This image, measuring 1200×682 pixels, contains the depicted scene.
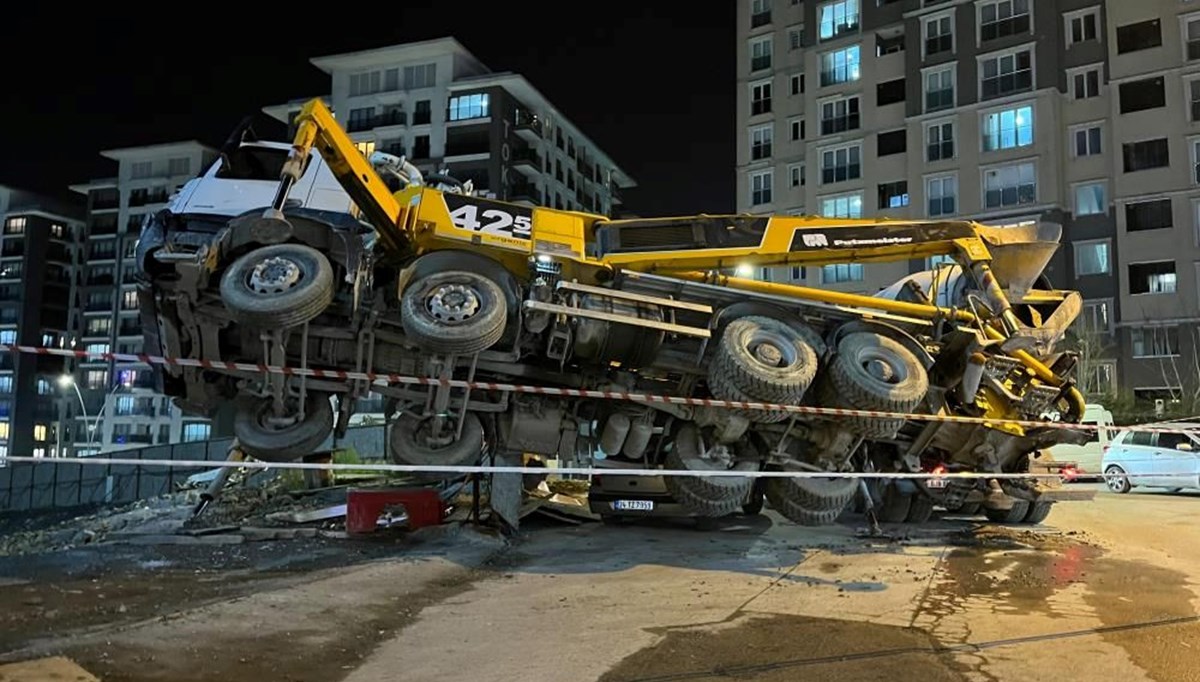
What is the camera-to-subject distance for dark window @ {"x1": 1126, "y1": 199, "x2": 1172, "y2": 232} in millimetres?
38406

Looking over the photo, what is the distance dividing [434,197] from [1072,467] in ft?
25.2

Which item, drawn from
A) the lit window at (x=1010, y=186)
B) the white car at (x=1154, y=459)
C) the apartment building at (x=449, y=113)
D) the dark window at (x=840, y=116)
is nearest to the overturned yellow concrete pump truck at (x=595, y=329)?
the white car at (x=1154, y=459)

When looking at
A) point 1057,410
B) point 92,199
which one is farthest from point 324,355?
point 92,199

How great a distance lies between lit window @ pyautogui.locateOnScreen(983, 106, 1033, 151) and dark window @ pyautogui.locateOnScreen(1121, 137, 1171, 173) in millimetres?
3981

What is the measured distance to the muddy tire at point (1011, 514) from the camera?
37.6 feet

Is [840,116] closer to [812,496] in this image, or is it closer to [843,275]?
[843,275]

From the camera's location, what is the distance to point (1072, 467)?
10.1 m

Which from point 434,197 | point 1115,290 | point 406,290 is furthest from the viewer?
point 1115,290

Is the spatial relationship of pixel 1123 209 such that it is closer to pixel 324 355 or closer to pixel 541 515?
pixel 541 515

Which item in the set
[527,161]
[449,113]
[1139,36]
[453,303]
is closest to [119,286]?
[449,113]

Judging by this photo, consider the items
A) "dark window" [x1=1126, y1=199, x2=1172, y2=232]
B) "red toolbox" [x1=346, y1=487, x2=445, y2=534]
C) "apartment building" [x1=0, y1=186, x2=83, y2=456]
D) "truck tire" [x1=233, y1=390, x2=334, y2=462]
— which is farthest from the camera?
"apartment building" [x1=0, y1=186, x2=83, y2=456]

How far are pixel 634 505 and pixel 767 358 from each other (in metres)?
3.34

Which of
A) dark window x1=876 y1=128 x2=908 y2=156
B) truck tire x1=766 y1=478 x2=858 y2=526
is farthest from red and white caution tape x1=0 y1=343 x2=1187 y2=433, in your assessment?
dark window x1=876 y1=128 x2=908 y2=156

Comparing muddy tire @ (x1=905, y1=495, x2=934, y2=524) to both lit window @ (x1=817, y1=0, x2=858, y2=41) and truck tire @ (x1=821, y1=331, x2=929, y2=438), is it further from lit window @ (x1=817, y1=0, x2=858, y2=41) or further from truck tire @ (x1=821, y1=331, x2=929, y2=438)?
lit window @ (x1=817, y1=0, x2=858, y2=41)
